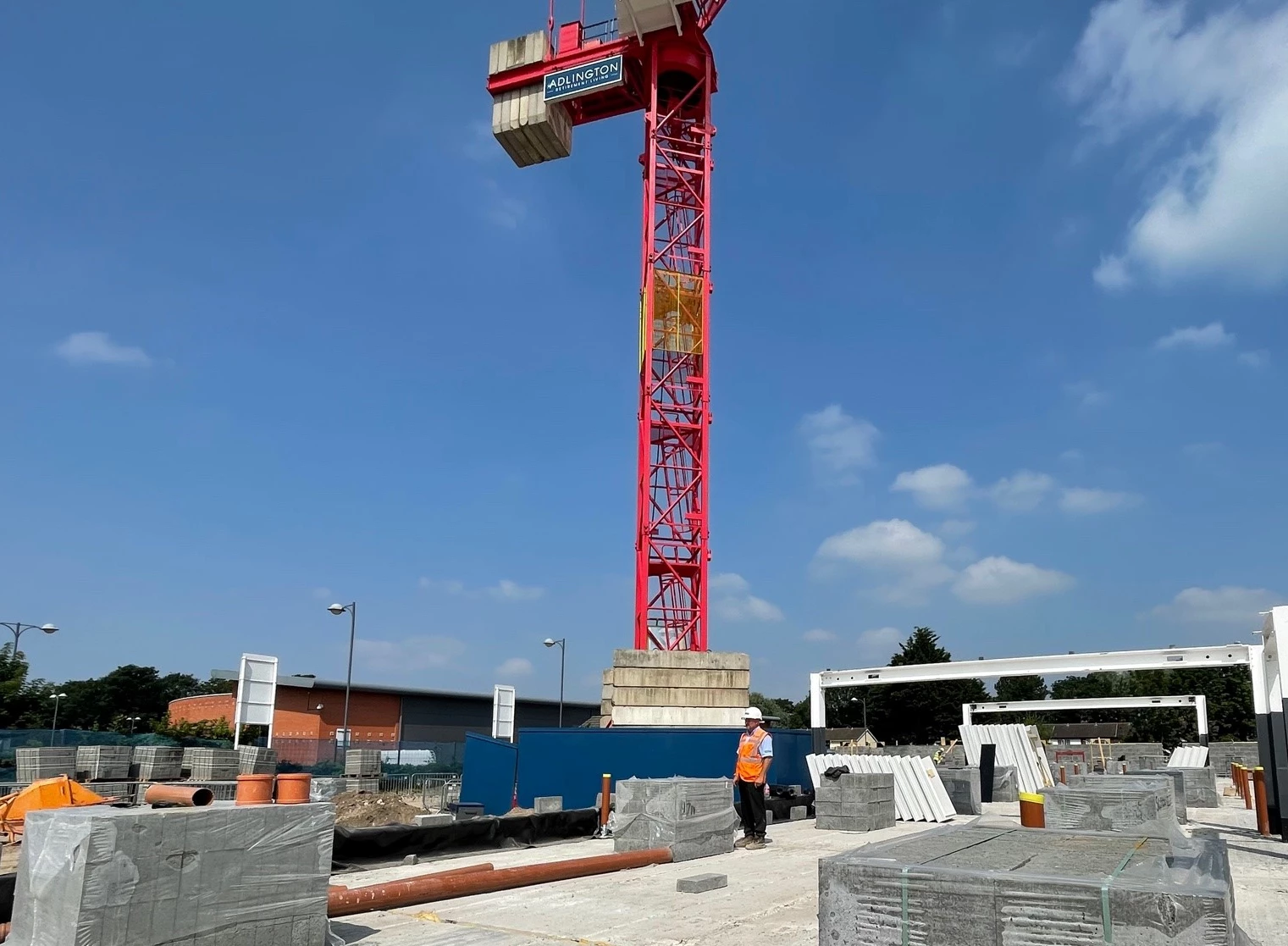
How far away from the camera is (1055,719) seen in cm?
10175

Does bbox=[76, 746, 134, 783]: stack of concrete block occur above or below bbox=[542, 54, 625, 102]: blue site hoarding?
below

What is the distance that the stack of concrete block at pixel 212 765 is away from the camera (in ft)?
87.1

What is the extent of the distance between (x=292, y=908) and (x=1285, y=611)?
1435 cm

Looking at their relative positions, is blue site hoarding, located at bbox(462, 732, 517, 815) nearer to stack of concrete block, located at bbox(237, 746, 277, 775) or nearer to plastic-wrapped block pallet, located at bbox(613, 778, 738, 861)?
plastic-wrapped block pallet, located at bbox(613, 778, 738, 861)

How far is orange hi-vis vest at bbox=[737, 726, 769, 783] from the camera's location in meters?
12.9

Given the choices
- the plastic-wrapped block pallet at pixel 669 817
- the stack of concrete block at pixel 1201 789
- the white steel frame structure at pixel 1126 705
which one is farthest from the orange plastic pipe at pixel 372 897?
the white steel frame structure at pixel 1126 705

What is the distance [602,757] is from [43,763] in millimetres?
16213

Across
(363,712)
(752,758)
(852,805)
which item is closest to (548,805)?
(752,758)

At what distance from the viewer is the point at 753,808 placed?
13.2 m

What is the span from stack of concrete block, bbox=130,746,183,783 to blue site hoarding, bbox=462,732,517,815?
11661 millimetres

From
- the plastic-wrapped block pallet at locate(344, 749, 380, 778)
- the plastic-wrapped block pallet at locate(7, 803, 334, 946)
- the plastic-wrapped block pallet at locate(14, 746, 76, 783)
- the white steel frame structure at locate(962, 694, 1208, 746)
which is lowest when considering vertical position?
the plastic-wrapped block pallet at locate(344, 749, 380, 778)

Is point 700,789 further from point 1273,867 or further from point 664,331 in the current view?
point 664,331

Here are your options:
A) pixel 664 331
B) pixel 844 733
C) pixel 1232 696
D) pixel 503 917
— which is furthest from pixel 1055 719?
pixel 503 917

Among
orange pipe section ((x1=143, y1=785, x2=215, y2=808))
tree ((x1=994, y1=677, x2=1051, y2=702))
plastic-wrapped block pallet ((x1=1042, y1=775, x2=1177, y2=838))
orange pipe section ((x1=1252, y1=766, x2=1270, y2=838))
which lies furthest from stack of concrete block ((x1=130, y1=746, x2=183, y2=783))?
tree ((x1=994, y1=677, x2=1051, y2=702))
